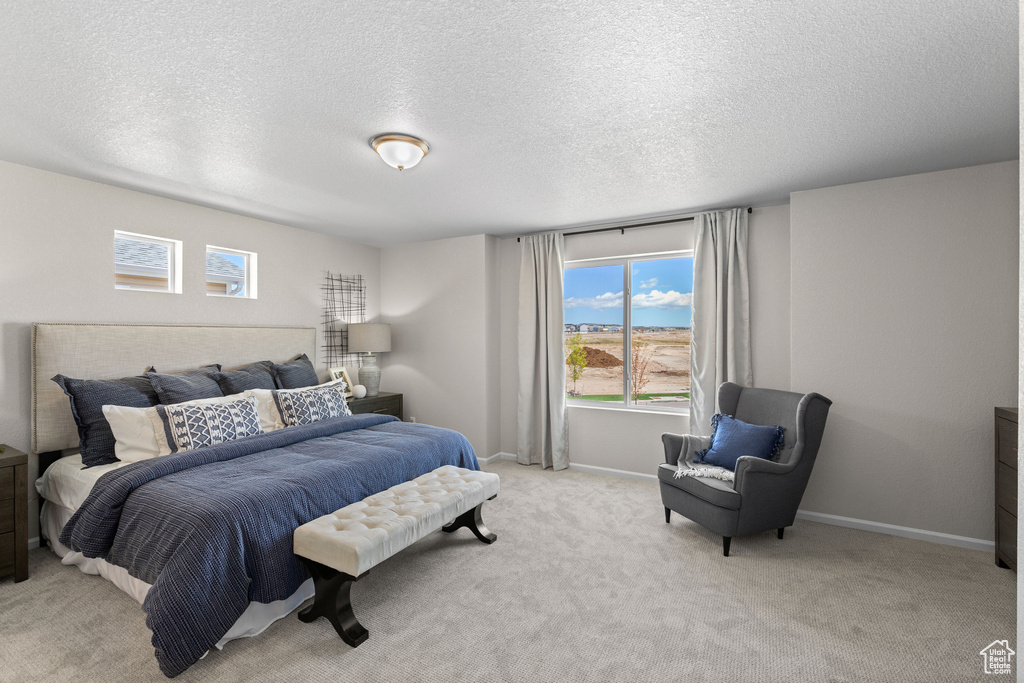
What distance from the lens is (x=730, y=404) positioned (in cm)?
377

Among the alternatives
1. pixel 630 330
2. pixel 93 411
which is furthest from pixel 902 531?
pixel 93 411

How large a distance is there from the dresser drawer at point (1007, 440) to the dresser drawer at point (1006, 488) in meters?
0.05

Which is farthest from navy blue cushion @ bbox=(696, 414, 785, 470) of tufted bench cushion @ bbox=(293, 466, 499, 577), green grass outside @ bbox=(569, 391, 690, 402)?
tufted bench cushion @ bbox=(293, 466, 499, 577)

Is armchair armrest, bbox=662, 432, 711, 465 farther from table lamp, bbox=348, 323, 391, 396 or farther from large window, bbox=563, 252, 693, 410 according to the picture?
table lamp, bbox=348, 323, 391, 396

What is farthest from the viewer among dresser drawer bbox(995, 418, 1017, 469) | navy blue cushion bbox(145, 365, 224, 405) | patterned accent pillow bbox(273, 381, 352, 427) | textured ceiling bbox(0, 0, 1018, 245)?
patterned accent pillow bbox(273, 381, 352, 427)

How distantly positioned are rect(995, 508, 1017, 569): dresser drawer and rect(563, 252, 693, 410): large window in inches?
84.5

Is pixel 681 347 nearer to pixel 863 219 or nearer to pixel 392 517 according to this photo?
pixel 863 219

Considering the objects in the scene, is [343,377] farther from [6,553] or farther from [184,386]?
[6,553]

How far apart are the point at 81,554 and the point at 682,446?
3876 millimetres

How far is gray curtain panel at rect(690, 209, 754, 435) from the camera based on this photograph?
13.3 feet

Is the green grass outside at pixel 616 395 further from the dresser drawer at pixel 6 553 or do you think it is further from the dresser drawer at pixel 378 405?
the dresser drawer at pixel 6 553

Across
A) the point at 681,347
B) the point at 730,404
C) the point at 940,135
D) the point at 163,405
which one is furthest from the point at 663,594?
the point at 163,405

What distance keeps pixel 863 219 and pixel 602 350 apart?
2415 mm

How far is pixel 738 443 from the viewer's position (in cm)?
338
